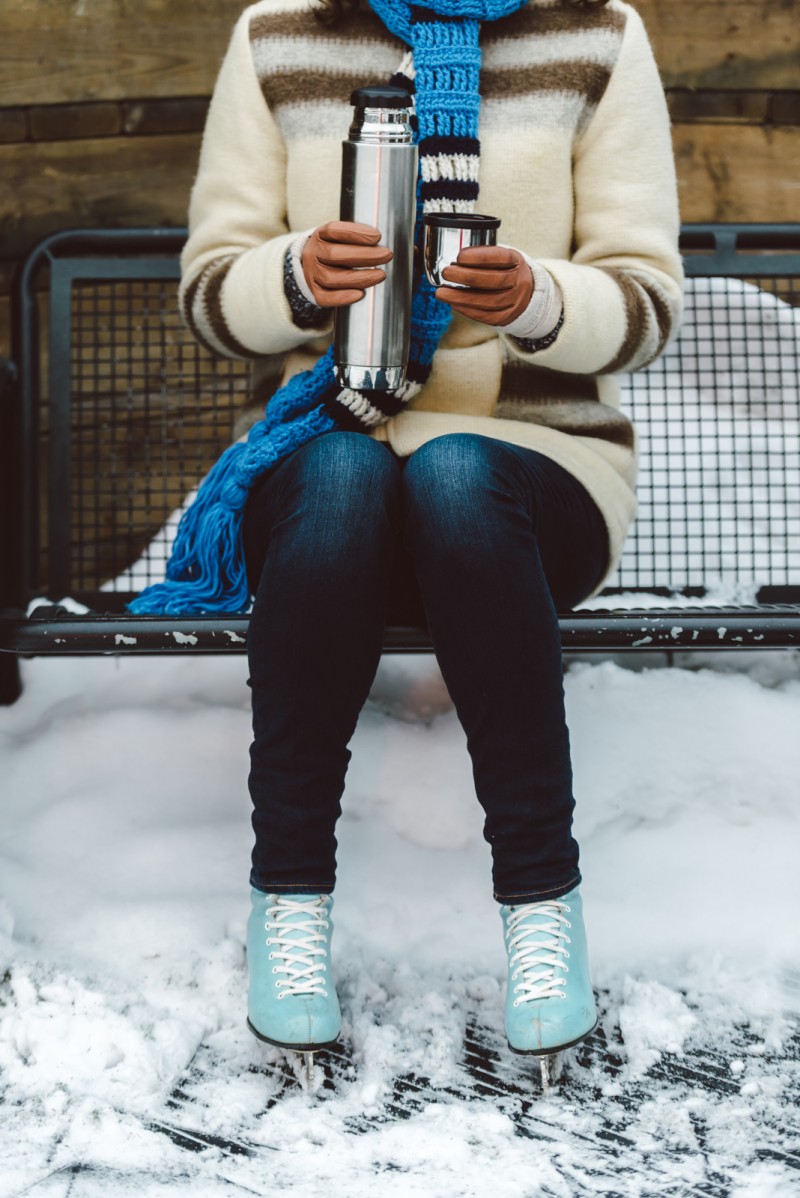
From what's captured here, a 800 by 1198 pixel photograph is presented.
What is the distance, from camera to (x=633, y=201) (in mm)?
1718

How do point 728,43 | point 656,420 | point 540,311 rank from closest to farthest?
point 540,311
point 656,420
point 728,43

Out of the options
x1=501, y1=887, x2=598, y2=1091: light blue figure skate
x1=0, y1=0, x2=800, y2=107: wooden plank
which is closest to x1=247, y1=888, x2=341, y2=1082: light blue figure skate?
x1=501, y1=887, x2=598, y2=1091: light blue figure skate

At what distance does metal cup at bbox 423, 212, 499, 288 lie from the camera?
143cm

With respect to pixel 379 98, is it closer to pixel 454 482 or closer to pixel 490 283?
pixel 490 283

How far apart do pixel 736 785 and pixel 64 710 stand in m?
1.12

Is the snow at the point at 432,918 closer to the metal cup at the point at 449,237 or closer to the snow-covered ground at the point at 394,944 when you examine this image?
the snow-covered ground at the point at 394,944

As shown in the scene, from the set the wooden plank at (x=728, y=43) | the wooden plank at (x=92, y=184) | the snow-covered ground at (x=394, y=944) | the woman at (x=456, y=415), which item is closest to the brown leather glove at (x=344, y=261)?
the woman at (x=456, y=415)

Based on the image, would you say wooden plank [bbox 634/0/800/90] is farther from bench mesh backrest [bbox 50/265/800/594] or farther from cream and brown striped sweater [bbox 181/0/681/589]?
cream and brown striped sweater [bbox 181/0/681/589]

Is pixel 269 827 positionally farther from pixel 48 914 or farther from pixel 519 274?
pixel 519 274

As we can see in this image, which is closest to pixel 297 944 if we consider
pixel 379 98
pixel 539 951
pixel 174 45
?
pixel 539 951

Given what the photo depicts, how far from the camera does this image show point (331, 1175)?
3.95 feet

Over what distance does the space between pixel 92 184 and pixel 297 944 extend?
1873 mm

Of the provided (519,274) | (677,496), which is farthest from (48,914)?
(677,496)

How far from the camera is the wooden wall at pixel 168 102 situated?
2.56 m
